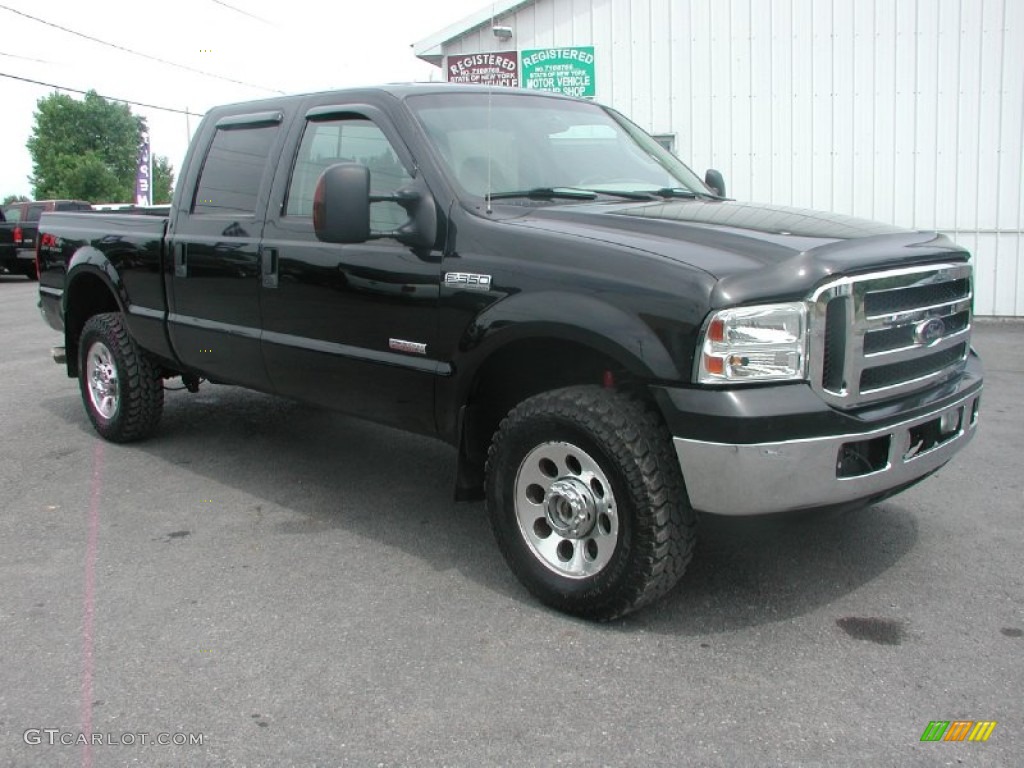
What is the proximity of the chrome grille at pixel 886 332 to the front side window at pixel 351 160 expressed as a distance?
5.89 ft

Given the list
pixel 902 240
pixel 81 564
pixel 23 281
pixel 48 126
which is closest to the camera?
pixel 902 240

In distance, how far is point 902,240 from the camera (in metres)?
3.69

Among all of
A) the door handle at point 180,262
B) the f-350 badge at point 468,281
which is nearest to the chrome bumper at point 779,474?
the f-350 badge at point 468,281

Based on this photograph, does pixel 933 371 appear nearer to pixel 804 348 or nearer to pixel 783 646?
pixel 804 348

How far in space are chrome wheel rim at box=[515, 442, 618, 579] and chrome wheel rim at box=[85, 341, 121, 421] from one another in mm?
3521

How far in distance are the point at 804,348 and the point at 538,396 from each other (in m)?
1.01

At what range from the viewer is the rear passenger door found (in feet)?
16.3

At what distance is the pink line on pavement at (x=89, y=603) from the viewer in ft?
9.78

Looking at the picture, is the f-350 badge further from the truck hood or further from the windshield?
the windshield

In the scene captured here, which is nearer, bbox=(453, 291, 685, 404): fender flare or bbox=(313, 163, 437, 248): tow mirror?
bbox=(453, 291, 685, 404): fender flare

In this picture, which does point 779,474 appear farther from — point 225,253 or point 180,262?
point 180,262

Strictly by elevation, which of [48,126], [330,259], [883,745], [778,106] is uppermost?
[48,126]

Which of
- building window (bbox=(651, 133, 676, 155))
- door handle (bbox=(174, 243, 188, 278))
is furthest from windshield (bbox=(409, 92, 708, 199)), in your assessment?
building window (bbox=(651, 133, 676, 155))

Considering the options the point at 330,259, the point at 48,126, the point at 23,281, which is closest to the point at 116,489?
the point at 330,259
